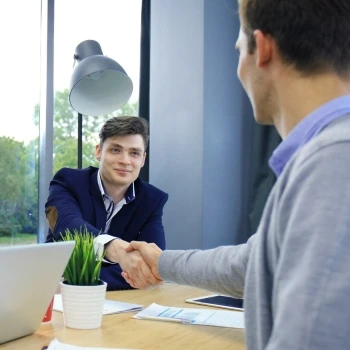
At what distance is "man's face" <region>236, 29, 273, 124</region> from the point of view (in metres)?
0.85

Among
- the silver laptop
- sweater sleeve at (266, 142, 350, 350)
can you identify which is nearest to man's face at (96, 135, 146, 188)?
the silver laptop

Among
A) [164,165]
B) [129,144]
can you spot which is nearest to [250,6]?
[129,144]

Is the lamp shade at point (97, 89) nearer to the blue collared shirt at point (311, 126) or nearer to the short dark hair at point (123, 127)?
the short dark hair at point (123, 127)

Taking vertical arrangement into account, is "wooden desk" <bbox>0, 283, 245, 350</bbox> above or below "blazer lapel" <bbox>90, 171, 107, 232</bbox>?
below

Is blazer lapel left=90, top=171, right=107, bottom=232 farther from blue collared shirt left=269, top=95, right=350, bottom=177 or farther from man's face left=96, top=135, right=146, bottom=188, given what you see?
blue collared shirt left=269, top=95, right=350, bottom=177

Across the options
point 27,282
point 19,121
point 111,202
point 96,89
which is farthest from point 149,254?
point 19,121

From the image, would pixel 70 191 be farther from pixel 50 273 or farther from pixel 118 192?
pixel 50 273

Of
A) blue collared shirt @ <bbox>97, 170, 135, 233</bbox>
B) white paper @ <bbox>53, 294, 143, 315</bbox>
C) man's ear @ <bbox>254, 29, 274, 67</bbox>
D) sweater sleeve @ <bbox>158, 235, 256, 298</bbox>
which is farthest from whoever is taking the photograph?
blue collared shirt @ <bbox>97, 170, 135, 233</bbox>

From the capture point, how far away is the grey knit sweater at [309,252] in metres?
0.56

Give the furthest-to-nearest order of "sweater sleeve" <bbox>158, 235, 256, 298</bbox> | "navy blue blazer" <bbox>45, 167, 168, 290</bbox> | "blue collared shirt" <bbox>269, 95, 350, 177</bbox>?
"navy blue blazer" <bbox>45, 167, 168, 290</bbox> → "sweater sleeve" <bbox>158, 235, 256, 298</bbox> → "blue collared shirt" <bbox>269, 95, 350, 177</bbox>

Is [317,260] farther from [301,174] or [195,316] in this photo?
[195,316]

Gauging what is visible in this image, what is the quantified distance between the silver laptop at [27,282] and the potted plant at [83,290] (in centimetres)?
7

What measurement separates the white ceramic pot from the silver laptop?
59 millimetres

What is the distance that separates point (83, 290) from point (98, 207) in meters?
1.21
